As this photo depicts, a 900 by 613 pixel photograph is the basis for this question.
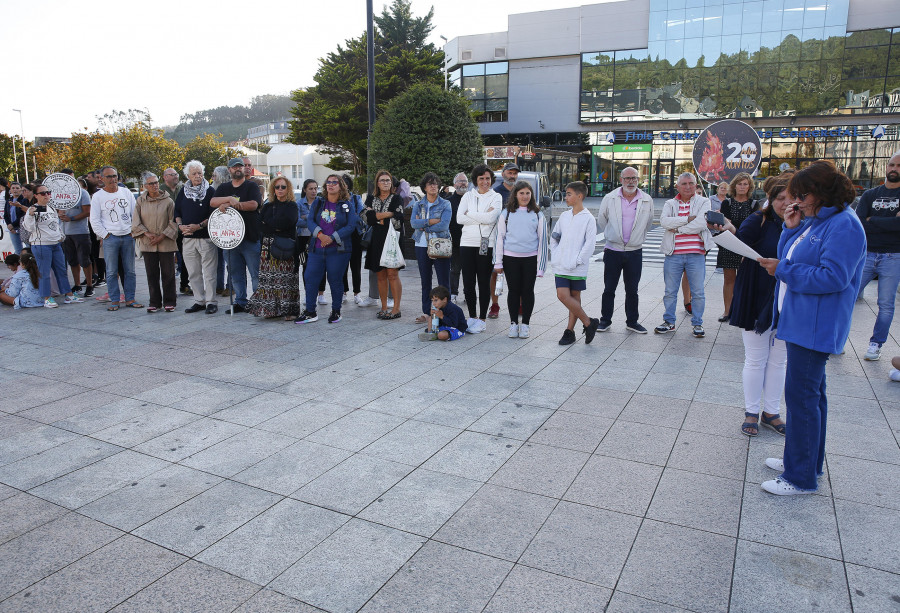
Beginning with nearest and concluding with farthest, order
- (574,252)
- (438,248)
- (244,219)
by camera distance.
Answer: (574,252) < (438,248) < (244,219)

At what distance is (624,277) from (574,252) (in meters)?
1.11

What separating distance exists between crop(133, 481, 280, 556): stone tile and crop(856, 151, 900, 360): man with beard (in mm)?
6013

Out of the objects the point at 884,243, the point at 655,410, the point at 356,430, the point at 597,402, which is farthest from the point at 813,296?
the point at 884,243

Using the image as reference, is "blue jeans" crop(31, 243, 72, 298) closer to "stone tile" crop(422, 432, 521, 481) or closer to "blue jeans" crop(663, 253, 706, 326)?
"stone tile" crop(422, 432, 521, 481)

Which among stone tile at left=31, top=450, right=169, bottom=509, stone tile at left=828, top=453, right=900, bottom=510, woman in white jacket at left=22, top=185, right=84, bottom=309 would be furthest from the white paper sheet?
woman in white jacket at left=22, top=185, right=84, bottom=309

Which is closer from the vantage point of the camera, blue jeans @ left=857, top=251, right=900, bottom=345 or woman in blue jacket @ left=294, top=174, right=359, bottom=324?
blue jeans @ left=857, top=251, right=900, bottom=345

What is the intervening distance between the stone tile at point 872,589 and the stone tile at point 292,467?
284 cm

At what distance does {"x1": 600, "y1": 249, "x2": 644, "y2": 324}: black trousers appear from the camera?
24.9 ft

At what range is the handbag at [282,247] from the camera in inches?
321

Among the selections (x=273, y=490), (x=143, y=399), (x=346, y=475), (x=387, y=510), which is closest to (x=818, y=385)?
(x=387, y=510)

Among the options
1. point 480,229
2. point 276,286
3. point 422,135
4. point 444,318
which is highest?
point 422,135

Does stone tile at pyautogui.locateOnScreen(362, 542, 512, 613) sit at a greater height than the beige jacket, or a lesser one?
lesser

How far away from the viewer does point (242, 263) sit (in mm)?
9023

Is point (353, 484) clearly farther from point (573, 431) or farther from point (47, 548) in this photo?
point (573, 431)
